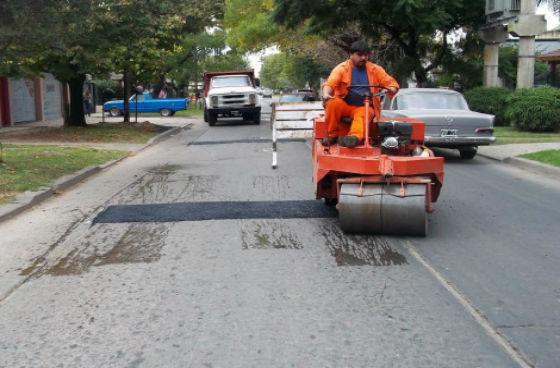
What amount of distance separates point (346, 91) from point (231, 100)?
2156 cm

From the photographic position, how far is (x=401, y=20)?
75.3 ft

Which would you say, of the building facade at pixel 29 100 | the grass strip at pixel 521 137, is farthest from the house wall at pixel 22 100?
the grass strip at pixel 521 137

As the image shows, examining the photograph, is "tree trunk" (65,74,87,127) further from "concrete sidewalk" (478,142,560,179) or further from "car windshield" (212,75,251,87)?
"concrete sidewalk" (478,142,560,179)

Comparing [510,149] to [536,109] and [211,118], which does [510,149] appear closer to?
[536,109]

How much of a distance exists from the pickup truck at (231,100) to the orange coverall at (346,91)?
69.9ft

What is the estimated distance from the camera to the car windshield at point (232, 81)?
30.3m

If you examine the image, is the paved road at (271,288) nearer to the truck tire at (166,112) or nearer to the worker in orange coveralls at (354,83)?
the worker in orange coveralls at (354,83)

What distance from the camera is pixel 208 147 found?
1878 cm

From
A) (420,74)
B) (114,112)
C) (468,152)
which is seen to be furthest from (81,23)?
(114,112)

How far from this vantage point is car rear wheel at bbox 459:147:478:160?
49.6ft

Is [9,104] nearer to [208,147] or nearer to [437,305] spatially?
[208,147]

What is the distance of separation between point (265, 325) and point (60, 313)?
1.66 metres

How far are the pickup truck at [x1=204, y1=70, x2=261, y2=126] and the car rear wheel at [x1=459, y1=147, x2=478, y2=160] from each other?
15075 millimetres

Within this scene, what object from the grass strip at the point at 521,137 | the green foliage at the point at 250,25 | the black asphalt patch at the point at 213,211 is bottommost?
the black asphalt patch at the point at 213,211
